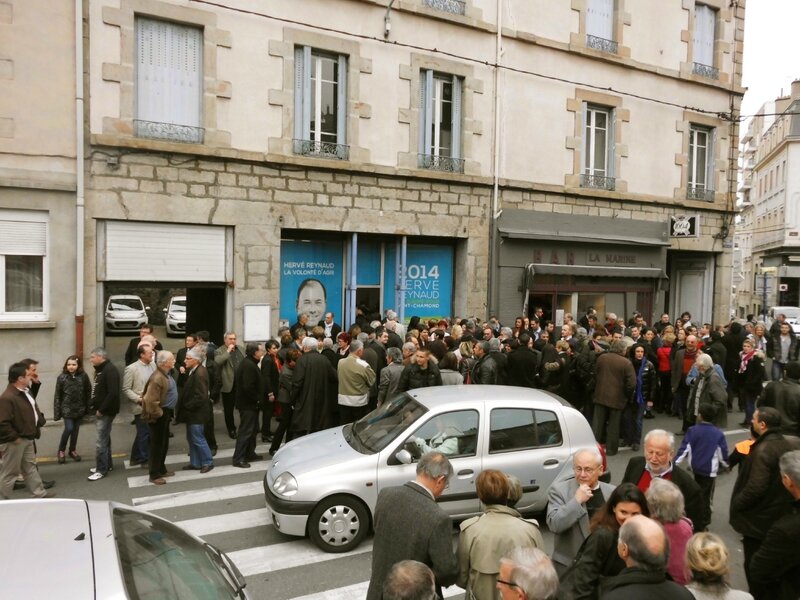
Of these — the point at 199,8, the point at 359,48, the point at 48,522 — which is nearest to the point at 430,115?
the point at 359,48

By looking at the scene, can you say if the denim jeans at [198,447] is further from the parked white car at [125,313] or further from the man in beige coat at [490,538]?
the parked white car at [125,313]

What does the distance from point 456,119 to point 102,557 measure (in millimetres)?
13652

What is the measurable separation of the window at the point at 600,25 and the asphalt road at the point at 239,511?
1116cm

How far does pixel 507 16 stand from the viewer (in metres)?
14.9

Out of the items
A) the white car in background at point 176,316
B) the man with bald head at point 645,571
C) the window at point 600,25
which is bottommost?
the man with bald head at point 645,571

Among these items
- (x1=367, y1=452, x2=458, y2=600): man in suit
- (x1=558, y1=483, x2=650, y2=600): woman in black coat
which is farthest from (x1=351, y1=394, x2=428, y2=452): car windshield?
(x1=558, y1=483, x2=650, y2=600): woman in black coat

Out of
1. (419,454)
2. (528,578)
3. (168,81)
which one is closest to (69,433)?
(419,454)

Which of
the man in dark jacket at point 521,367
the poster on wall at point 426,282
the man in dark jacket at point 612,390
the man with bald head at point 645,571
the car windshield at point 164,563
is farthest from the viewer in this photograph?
the poster on wall at point 426,282

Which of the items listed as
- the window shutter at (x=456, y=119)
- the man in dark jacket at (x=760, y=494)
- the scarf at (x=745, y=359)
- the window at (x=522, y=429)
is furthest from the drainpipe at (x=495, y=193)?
the man in dark jacket at (x=760, y=494)

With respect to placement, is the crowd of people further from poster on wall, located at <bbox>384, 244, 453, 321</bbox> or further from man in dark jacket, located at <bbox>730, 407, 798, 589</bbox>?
poster on wall, located at <bbox>384, 244, 453, 321</bbox>

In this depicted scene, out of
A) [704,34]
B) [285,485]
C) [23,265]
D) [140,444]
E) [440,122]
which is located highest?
[704,34]

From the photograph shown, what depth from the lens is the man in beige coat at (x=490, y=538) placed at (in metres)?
3.42

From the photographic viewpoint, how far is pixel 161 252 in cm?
1159

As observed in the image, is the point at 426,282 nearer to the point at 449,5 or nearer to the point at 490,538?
the point at 449,5
